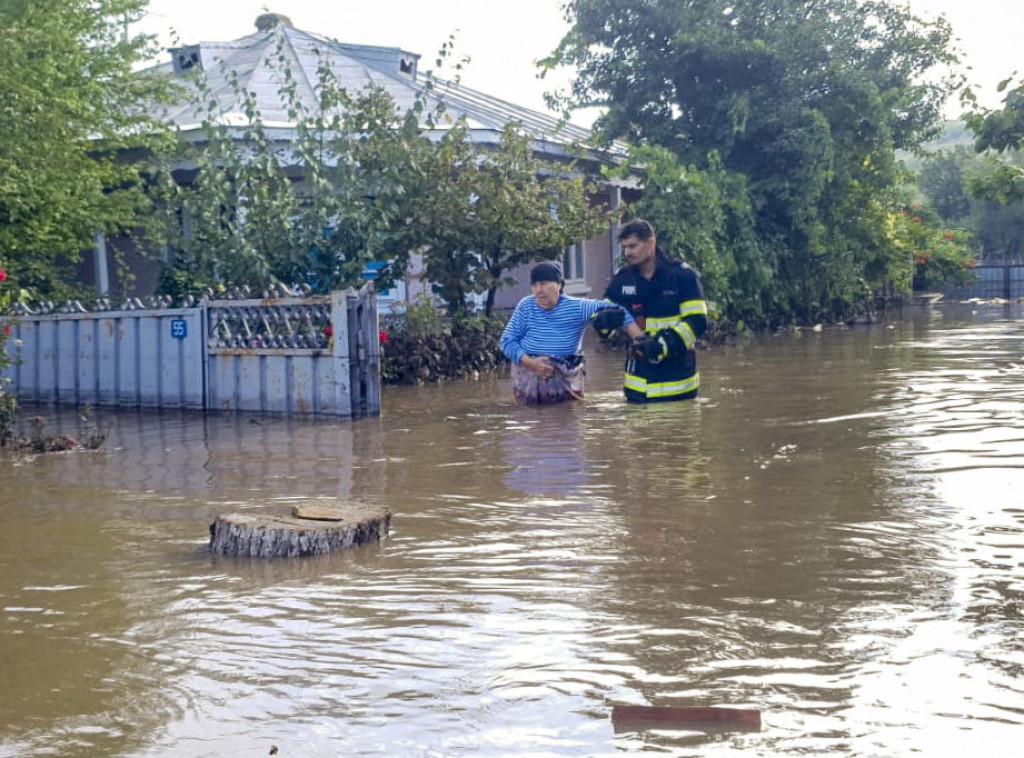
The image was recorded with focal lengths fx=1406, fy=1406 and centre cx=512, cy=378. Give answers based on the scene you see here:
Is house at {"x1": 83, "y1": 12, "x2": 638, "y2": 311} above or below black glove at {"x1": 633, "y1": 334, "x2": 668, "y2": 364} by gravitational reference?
above

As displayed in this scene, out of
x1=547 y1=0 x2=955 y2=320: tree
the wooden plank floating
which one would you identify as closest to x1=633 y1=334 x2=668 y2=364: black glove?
the wooden plank floating

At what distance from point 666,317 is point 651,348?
28 centimetres

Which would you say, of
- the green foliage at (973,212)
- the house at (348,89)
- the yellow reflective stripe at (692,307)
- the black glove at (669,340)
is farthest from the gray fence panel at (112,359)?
the green foliage at (973,212)

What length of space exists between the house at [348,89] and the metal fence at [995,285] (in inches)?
775

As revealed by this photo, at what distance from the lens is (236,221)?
16.4 metres

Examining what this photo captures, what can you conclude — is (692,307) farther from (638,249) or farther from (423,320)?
(423,320)

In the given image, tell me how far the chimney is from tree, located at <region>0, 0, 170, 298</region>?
5897mm

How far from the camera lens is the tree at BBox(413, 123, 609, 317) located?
17453 mm

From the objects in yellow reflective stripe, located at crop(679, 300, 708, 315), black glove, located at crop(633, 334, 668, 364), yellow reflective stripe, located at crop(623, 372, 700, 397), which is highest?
yellow reflective stripe, located at crop(679, 300, 708, 315)

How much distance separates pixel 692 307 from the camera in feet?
35.5

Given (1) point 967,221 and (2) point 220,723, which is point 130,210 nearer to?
(2) point 220,723

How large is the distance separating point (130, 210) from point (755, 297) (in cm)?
1174

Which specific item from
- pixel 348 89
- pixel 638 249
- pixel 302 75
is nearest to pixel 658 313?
pixel 638 249

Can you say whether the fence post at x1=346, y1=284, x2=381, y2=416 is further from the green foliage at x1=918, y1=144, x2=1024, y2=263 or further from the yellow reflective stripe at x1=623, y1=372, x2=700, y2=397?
the green foliage at x1=918, y1=144, x2=1024, y2=263
